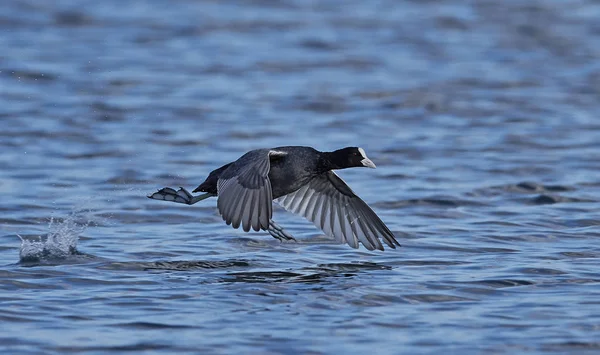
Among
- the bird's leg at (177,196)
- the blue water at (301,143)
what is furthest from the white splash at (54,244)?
the bird's leg at (177,196)

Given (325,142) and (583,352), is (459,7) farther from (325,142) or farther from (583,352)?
(583,352)

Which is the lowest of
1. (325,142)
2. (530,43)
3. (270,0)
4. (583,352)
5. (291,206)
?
(583,352)

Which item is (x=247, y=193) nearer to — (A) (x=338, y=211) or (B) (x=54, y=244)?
(A) (x=338, y=211)

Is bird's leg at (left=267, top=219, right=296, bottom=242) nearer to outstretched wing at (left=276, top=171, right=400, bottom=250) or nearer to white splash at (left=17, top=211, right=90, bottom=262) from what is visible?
outstretched wing at (left=276, top=171, right=400, bottom=250)

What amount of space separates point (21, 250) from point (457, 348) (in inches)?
134

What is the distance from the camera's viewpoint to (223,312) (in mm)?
6488

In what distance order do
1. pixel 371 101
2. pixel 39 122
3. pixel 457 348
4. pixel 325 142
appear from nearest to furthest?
1. pixel 457 348
2. pixel 325 142
3. pixel 39 122
4. pixel 371 101

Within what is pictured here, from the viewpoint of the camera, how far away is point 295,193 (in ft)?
28.3

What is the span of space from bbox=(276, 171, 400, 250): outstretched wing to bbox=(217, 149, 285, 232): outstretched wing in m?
0.94

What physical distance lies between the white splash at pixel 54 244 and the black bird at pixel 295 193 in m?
0.72

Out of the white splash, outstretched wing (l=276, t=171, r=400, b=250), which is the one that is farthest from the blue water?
outstretched wing (l=276, t=171, r=400, b=250)

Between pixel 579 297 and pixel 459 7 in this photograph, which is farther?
pixel 459 7

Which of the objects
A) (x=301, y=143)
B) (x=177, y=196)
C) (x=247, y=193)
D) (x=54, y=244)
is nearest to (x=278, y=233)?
(x=177, y=196)

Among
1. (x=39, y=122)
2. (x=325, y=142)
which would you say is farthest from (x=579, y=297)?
(x=39, y=122)
